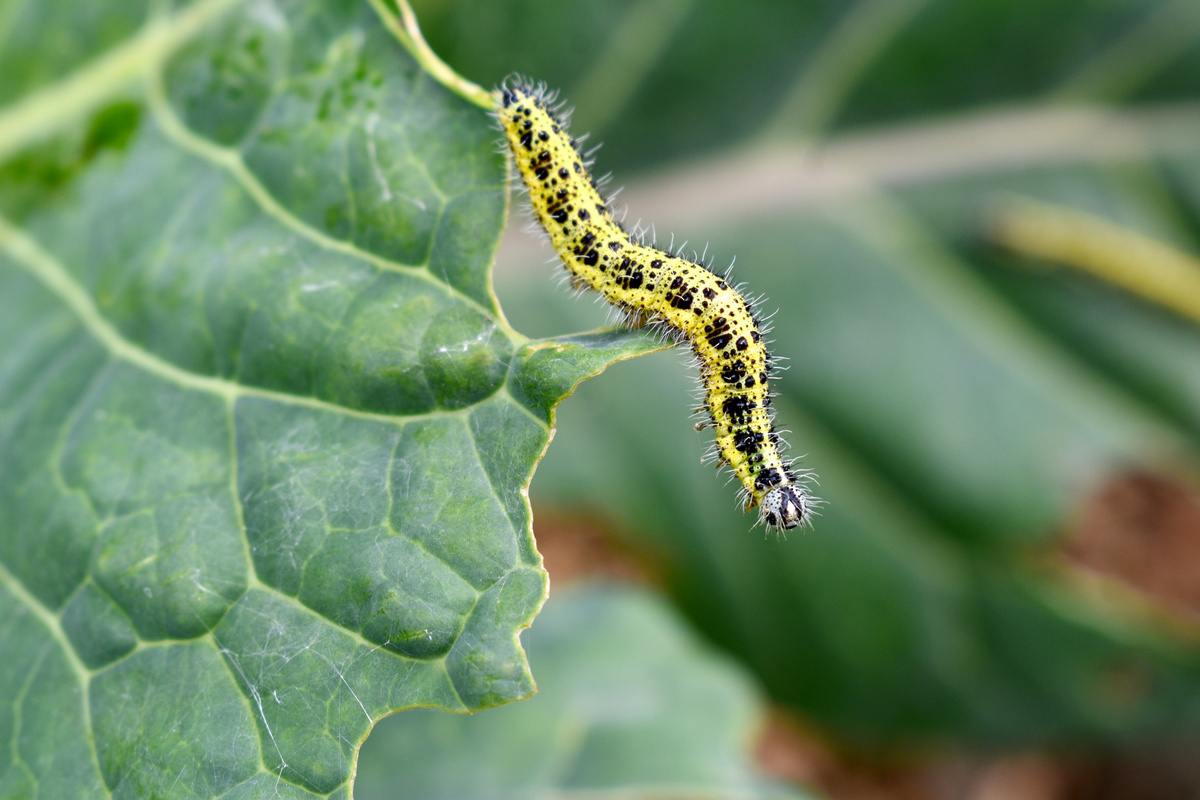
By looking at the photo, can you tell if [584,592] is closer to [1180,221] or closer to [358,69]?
[358,69]

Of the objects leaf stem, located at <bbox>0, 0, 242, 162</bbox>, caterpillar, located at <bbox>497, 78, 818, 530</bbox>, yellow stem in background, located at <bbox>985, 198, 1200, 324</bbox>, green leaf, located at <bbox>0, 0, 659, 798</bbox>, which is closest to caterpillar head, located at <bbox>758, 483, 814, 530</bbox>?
caterpillar, located at <bbox>497, 78, 818, 530</bbox>

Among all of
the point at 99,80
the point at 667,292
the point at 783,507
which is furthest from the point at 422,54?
the point at 783,507

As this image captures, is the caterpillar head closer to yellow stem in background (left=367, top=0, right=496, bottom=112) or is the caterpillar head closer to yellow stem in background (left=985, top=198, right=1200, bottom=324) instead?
yellow stem in background (left=367, top=0, right=496, bottom=112)

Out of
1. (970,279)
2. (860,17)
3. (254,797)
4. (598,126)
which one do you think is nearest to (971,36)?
(860,17)

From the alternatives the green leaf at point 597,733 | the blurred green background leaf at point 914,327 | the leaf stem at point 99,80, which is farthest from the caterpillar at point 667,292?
the blurred green background leaf at point 914,327

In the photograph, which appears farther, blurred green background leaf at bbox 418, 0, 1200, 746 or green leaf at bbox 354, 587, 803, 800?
blurred green background leaf at bbox 418, 0, 1200, 746

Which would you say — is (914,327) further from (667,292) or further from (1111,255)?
(667,292)
